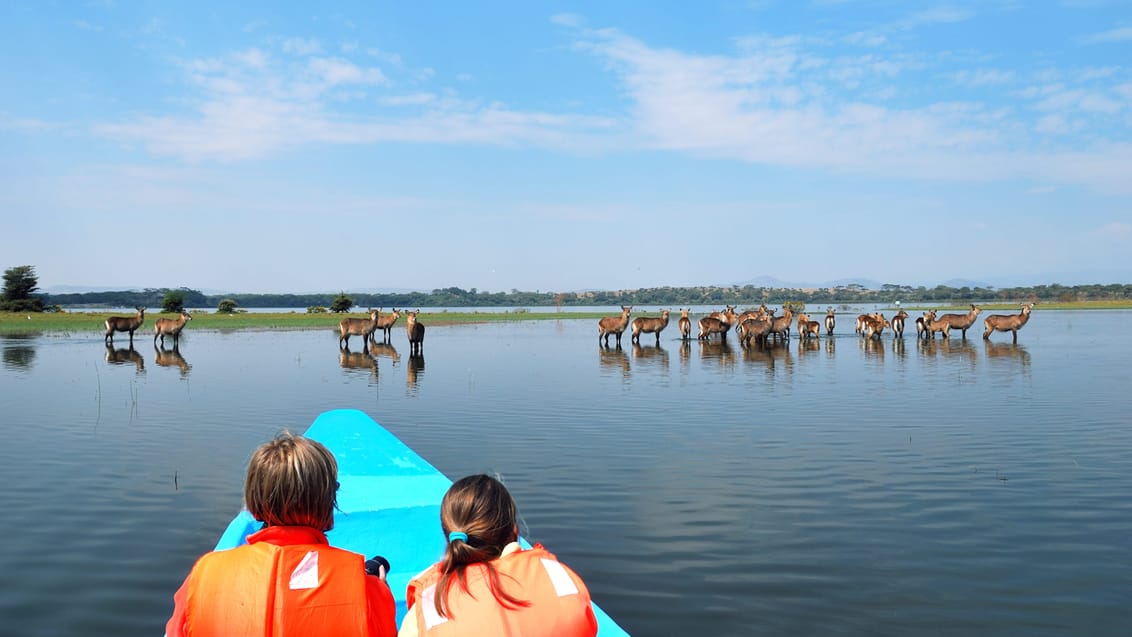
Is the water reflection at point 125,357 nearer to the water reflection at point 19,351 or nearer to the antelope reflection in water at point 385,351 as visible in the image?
the water reflection at point 19,351

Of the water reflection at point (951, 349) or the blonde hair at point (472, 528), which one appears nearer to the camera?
the blonde hair at point (472, 528)

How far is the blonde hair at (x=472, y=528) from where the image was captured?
3293 mm

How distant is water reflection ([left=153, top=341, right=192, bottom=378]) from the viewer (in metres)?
26.1

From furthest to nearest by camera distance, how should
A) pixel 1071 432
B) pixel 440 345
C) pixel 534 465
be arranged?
1. pixel 440 345
2. pixel 1071 432
3. pixel 534 465

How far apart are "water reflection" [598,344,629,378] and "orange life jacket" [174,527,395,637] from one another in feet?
64.2

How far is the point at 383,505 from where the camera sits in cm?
759

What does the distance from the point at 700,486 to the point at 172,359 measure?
25.1 meters

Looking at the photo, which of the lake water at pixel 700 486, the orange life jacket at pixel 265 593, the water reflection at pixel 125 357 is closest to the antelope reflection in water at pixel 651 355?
the lake water at pixel 700 486

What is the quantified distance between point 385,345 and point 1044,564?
34.1m

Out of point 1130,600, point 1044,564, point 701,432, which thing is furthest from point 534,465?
point 1130,600

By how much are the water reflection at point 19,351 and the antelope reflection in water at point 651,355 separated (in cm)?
1820

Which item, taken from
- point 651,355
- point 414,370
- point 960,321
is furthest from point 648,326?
point 414,370

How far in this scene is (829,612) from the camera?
20.2ft

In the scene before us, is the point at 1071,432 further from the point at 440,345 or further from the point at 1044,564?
the point at 440,345
